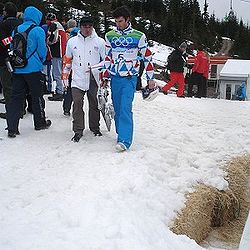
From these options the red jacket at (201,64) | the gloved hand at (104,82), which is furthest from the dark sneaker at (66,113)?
the red jacket at (201,64)

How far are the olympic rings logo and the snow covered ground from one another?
1.54 metres

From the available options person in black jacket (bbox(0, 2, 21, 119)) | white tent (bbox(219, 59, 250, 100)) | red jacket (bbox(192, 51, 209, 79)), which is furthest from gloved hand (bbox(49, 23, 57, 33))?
white tent (bbox(219, 59, 250, 100))

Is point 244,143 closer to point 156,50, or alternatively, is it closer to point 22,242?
point 22,242

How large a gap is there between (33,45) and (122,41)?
1559 mm

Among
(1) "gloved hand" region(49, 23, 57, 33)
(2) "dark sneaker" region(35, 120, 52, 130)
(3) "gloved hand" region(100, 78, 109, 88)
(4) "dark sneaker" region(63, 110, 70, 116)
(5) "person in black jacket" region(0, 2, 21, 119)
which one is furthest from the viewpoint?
(1) "gloved hand" region(49, 23, 57, 33)

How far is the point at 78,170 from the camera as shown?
6090 millimetres

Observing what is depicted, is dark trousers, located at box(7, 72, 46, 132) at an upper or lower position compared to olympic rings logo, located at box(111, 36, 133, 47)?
lower

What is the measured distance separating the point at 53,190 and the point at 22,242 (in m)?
1.22

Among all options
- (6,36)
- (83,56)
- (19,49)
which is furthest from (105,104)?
(6,36)

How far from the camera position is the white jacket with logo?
7312 mm

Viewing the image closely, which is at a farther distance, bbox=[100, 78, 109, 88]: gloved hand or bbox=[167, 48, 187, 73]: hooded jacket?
bbox=[167, 48, 187, 73]: hooded jacket

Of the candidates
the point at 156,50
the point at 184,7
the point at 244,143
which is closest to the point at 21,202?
the point at 244,143

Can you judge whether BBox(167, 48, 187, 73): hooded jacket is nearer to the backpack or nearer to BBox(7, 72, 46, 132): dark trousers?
BBox(7, 72, 46, 132): dark trousers

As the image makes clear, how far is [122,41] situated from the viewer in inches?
269
